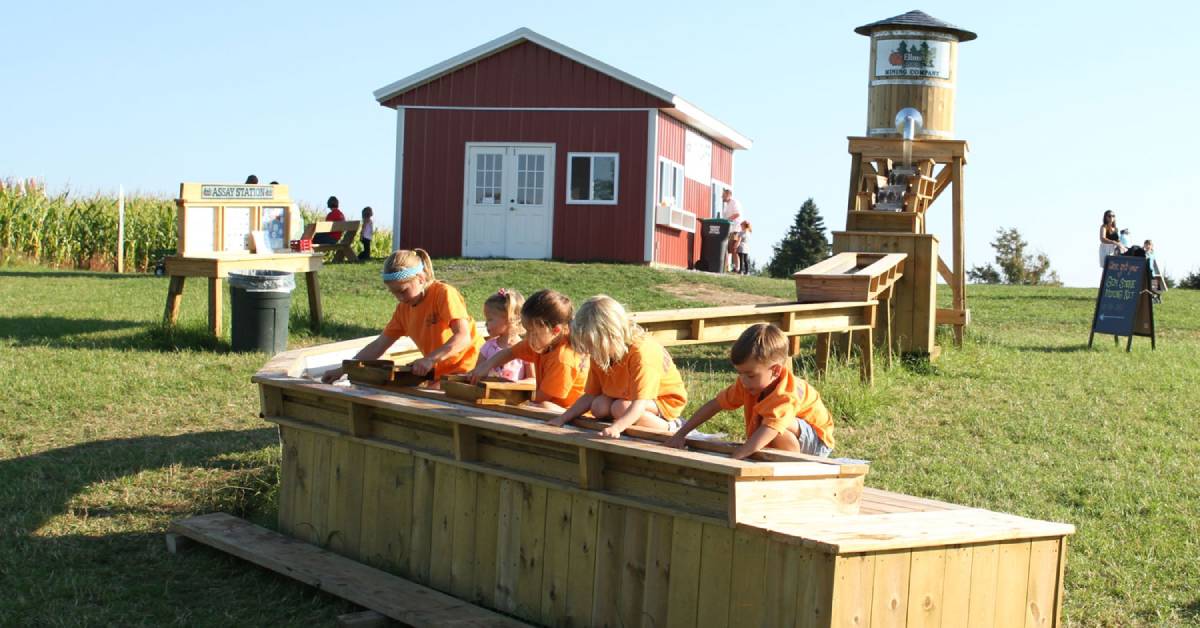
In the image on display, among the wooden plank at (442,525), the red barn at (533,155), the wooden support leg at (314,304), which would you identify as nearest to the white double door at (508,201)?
the red barn at (533,155)

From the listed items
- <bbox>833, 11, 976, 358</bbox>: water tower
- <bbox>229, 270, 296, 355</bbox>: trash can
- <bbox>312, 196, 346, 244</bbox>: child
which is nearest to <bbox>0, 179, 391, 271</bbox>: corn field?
<bbox>312, 196, 346, 244</bbox>: child

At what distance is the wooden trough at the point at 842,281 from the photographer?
11977 mm

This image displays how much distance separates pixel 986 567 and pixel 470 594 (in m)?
2.49

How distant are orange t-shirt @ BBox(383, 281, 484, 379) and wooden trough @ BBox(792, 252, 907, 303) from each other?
14.4ft

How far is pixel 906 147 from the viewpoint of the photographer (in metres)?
15.2

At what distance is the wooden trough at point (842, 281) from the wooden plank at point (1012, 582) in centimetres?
635

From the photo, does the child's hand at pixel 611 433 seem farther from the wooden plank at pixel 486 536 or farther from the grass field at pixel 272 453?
the grass field at pixel 272 453

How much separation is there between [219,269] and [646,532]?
32.3 feet

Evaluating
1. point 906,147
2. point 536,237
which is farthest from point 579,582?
point 536,237

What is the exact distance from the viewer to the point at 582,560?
5.88m

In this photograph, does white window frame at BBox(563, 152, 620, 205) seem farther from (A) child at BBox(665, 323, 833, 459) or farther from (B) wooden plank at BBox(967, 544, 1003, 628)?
(B) wooden plank at BBox(967, 544, 1003, 628)

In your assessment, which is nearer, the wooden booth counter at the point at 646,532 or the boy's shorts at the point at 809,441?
the wooden booth counter at the point at 646,532

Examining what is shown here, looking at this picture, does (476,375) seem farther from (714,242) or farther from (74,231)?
(74,231)

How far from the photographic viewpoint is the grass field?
6867 millimetres
